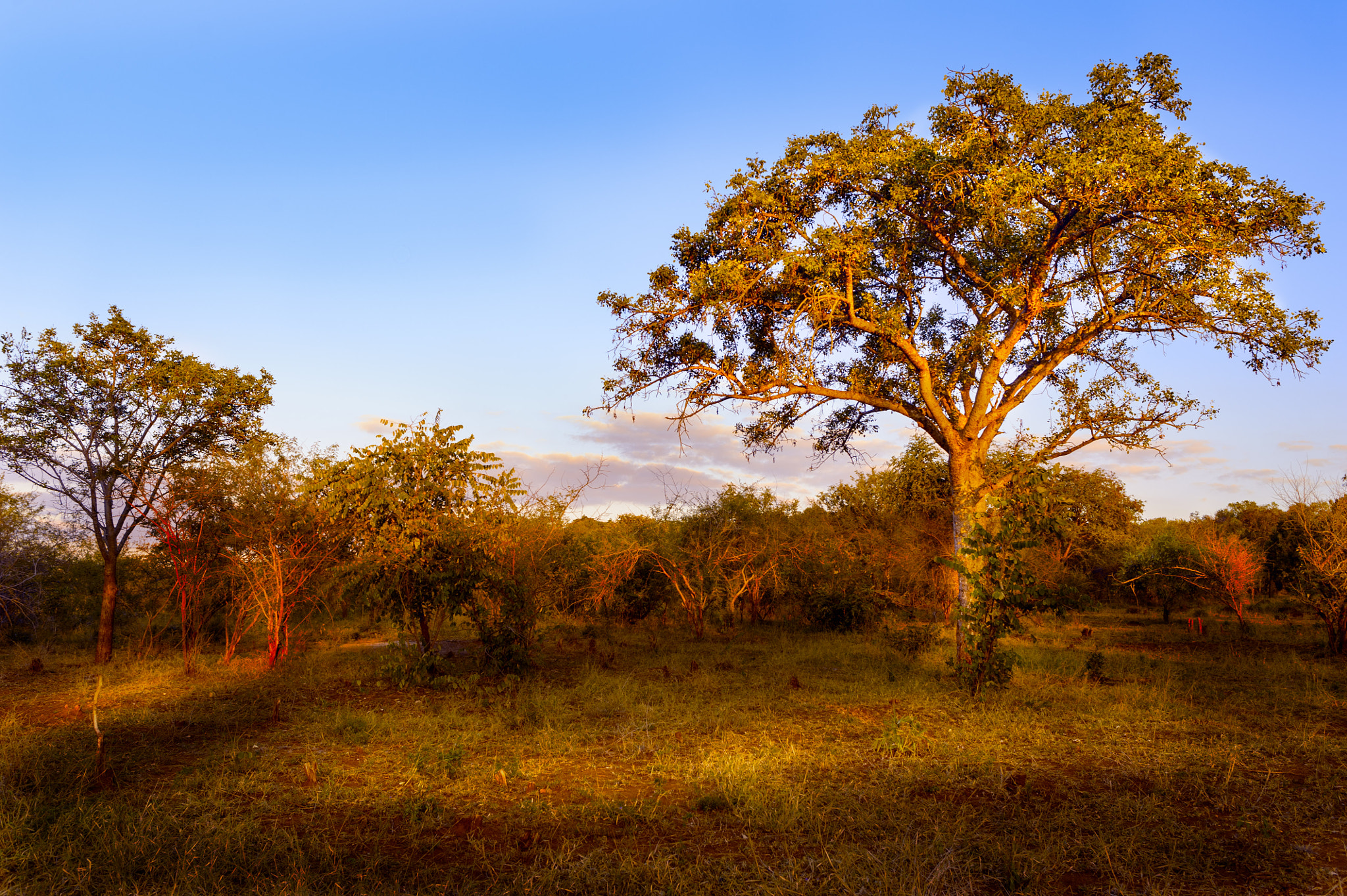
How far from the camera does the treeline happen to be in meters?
10.7

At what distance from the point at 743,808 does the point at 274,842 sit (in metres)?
3.15

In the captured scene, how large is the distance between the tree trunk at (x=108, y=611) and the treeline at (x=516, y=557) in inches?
30.1

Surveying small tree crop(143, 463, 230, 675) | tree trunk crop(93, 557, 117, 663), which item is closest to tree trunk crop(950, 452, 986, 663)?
small tree crop(143, 463, 230, 675)

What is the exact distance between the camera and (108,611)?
14414 millimetres

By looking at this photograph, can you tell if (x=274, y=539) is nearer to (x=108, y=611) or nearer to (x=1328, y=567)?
(x=108, y=611)

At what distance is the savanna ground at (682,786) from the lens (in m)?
4.27

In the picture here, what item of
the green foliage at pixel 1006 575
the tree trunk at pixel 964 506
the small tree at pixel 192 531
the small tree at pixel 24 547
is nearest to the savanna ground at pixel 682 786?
the green foliage at pixel 1006 575

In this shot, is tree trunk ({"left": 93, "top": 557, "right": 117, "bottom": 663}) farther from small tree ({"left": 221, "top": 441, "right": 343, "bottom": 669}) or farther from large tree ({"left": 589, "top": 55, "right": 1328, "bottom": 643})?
large tree ({"left": 589, "top": 55, "right": 1328, "bottom": 643})

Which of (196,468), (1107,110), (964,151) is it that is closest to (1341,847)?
(964,151)

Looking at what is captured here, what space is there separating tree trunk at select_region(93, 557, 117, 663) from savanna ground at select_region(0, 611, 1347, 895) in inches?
140

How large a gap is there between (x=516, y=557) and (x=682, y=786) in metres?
7.01

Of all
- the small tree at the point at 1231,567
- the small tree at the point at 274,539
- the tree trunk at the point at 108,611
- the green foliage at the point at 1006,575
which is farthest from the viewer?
the small tree at the point at 1231,567

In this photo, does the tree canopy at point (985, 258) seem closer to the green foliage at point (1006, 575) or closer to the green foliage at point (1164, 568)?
the green foliage at point (1006, 575)

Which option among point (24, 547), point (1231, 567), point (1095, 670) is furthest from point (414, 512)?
point (1231, 567)
